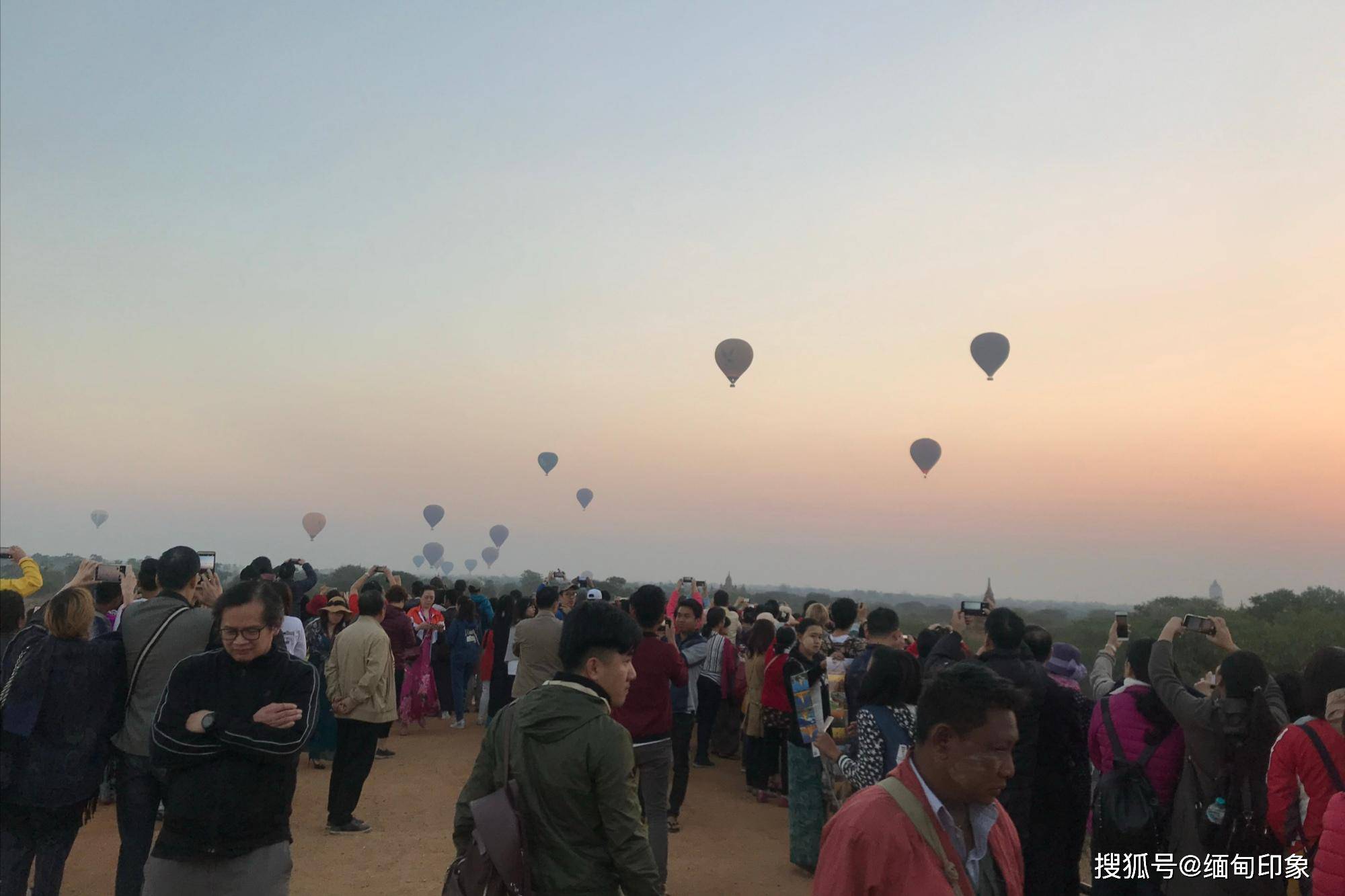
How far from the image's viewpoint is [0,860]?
4379 mm

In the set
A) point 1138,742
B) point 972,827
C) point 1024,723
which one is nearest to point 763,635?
point 1024,723

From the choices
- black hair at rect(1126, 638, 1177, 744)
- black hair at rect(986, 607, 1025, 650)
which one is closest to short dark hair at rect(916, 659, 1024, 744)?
black hair at rect(986, 607, 1025, 650)

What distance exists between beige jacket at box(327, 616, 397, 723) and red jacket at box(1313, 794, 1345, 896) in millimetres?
6796

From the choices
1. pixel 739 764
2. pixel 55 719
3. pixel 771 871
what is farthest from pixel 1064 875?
pixel 739 764

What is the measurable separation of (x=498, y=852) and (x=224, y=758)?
3.73 ft

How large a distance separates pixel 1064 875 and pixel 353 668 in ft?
19.3

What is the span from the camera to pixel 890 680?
14.4 feet

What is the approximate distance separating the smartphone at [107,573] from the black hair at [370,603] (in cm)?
294

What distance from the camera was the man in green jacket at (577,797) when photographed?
10.1 feet

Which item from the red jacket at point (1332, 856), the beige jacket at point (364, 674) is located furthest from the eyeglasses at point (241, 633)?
the beige jacket at point (364, 674)

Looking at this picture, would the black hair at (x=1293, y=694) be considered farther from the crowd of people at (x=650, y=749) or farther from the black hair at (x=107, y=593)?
the black hair at (x=107, y=593)

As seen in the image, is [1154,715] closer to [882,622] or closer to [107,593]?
[882,622]

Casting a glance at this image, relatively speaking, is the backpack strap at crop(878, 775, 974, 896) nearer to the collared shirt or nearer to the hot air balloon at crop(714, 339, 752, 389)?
the collared shirt

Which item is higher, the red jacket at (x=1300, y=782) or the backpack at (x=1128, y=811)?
the red jacket at (x=1300, y=782)
